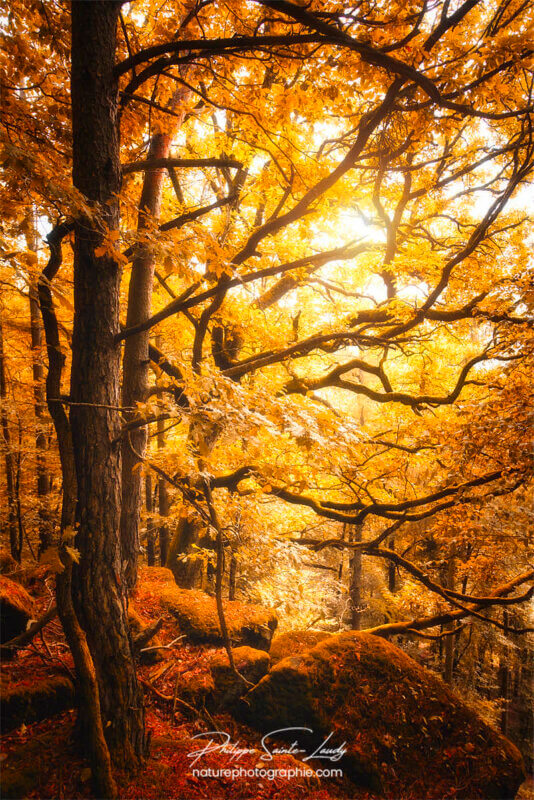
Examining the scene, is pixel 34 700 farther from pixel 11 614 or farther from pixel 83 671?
pixel 83 671

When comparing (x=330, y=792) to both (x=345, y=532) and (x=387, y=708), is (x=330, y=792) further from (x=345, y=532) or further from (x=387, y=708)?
(x=345, y=532)

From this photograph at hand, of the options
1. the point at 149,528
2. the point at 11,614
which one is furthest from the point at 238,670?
the point at 149,528

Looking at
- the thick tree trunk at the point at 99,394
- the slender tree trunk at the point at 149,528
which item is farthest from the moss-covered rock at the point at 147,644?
the slender tree trunk at the point at 149,528

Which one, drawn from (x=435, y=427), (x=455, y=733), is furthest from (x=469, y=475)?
(x=455, y=733)

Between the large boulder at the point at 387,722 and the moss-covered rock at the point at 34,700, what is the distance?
217 centimetres

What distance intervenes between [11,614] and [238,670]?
2.88 m

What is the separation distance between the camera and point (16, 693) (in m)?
3.20

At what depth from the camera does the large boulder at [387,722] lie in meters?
3.84

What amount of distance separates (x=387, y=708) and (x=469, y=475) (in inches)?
123

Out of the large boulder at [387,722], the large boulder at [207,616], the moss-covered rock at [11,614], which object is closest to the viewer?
the large boulder at [387,722]

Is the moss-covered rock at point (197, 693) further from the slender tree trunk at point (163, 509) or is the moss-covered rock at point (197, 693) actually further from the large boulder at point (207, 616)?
the slender tree trunk at point (163, 509)

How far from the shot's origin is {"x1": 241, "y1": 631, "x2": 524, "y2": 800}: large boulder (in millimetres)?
3842

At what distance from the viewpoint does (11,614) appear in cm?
408
